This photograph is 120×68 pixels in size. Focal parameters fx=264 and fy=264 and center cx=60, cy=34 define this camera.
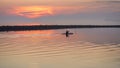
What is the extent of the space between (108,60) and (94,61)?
0.79m

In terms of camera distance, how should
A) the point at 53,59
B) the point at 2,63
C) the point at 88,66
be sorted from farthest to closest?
the point at 53,59
the point at 2,63
the point at 88,66

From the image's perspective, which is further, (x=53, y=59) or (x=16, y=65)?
(x=53, y=59)

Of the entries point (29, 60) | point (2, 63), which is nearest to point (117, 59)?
point (29, 60)

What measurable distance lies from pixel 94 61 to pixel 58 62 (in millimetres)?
1690

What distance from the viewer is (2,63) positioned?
38.9 feet

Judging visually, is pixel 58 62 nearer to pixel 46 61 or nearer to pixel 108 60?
pixel 46 61

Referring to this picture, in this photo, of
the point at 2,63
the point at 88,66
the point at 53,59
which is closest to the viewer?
the point at 88,66

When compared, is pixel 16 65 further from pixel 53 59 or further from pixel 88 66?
pixel 88 66

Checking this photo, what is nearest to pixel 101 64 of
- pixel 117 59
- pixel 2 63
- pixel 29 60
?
pixel 117 59

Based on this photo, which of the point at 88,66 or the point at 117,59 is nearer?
the point at 88,66

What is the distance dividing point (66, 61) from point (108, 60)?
2.04 meters

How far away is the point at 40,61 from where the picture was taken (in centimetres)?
1223

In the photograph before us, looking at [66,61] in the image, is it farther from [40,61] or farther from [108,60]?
[108,60]

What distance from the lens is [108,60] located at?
12.6 m
